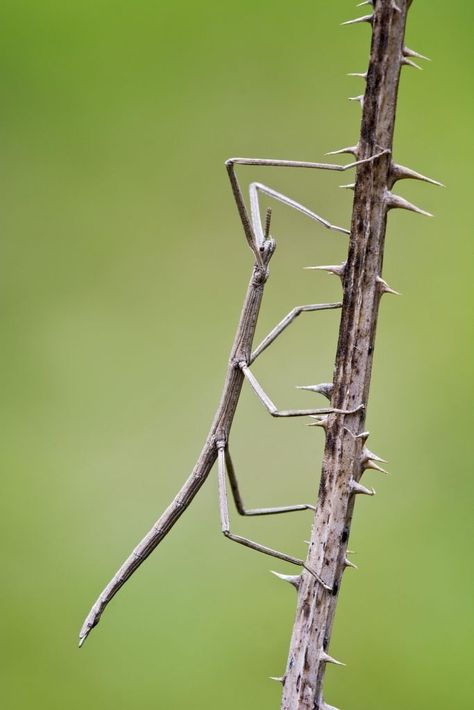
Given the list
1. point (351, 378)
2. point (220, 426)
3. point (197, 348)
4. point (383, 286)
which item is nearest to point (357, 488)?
point (351, 378)

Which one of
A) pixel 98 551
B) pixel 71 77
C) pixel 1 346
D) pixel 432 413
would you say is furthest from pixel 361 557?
pixel 71 77

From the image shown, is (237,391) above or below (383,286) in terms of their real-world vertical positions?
below

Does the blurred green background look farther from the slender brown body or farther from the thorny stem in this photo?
the thorny stem

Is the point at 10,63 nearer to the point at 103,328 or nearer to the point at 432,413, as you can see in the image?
the point at 103,328

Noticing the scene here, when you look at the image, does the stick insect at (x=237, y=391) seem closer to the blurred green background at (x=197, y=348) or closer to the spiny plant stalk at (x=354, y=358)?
the spiny plant stalk at (x=354, y=358)

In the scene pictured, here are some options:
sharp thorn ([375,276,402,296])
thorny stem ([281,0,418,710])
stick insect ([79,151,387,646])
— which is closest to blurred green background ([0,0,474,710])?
stick insect ([79,151,387,646])

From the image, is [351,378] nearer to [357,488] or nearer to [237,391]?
[357,488]

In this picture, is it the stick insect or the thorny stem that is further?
the stick insect
